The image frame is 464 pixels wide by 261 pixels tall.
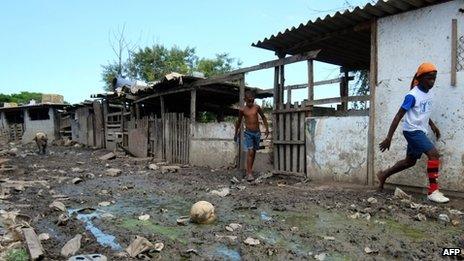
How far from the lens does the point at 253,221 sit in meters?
4.41

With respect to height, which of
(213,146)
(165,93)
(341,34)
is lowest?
(213,146)

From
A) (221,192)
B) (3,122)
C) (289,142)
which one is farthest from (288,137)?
(3,122)

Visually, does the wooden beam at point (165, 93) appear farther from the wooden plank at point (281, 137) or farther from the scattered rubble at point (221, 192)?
the scattered rubble at point (221, 192)

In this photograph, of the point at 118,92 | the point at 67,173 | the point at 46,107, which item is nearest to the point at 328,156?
the point at 67,173

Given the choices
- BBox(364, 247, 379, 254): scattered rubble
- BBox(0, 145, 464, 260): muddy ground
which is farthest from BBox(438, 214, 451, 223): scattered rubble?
BBox(364, 247, 379, 254): scattered rubble

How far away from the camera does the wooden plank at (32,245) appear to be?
3.06m

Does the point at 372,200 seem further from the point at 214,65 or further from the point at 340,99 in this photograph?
the point at 214,65

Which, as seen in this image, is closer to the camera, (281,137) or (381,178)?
(381,178)

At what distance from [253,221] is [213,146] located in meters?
5.60

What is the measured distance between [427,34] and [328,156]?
247 centimetres

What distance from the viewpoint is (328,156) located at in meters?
6.80

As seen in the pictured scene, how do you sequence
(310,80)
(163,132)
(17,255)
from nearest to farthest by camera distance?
(17,255), (310,80), (163,132)

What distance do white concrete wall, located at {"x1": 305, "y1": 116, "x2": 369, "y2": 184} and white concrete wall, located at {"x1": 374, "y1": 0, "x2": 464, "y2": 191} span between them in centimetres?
30

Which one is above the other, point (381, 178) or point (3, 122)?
point (3, 122)
